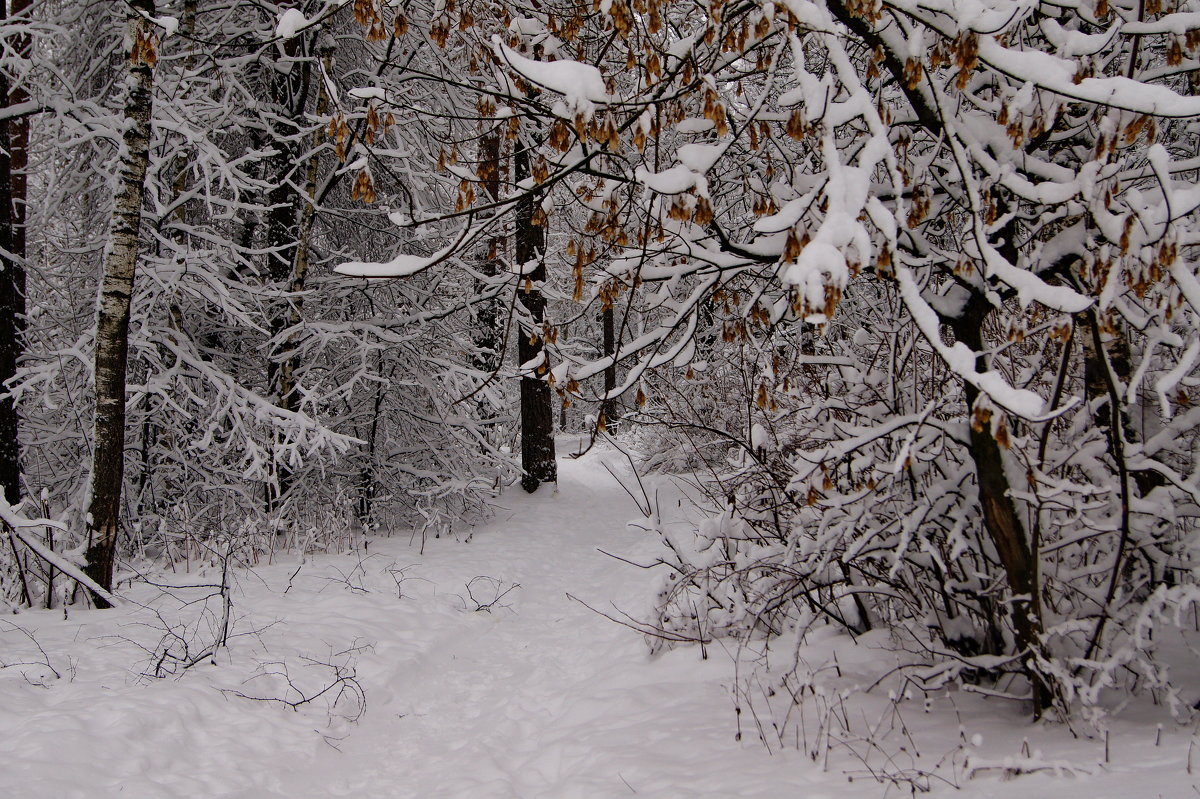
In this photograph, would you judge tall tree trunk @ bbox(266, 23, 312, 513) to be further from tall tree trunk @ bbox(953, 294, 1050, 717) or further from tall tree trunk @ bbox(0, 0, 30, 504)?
tall tree trunk @ bbox(953, 294, 1050, 717)

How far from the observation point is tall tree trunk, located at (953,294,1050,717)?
3146 mm

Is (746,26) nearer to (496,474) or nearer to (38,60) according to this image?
(38,60)

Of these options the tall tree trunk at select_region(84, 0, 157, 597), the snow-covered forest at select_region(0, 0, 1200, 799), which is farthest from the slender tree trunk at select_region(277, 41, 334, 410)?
the tall tree trunk at select_region(84, 0, 157, 597)

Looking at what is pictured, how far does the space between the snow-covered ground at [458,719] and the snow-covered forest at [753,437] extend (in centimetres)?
3

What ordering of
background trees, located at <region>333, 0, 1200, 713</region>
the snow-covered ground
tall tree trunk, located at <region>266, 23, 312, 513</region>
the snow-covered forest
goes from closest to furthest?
background trees, located at <region>333, 0, 1200, 713</region> → the snow-covered forest → the snow-covered ground → tall tree trunk, located at <region>266, 23, 312, 513</region>

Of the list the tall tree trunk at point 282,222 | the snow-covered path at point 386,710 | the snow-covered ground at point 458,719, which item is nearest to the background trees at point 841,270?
the snow-covered ground at point 458,719

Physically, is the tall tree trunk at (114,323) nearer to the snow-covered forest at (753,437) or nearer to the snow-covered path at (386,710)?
the snow-covered forest at (753,437)

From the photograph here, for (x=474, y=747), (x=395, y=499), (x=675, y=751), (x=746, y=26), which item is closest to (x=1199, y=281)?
(x=746, y=26)

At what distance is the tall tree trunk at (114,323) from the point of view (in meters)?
5.52

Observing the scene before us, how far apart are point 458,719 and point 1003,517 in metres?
3.55

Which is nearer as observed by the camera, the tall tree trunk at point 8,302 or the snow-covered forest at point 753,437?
the snow-covered forest at point 753,437

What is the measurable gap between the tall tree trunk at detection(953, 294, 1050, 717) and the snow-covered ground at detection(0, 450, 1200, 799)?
52cm

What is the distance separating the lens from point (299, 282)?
29.1ft

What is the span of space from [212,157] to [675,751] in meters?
7.04
